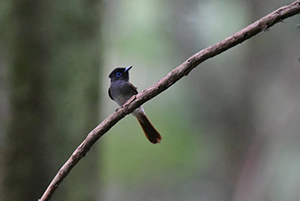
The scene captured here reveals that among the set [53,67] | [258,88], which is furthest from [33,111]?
[258,88]

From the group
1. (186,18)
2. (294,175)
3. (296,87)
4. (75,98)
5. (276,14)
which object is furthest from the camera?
(186,18)

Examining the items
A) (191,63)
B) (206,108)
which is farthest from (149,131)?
(206,108)

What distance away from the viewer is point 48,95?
102 inches

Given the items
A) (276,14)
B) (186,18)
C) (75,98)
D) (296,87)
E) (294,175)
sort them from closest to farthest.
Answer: (276,14) < (75,98) < (294,175) < (296,87) < (186,18)

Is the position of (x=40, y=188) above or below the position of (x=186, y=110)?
below

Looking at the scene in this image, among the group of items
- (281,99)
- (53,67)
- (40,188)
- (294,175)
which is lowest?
(294,175)

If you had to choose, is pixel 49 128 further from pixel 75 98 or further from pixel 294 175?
pixel 294 175

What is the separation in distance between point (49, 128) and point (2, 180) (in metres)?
0.44

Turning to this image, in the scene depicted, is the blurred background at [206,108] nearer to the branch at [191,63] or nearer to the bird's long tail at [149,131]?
the bird's long tail at [149,131]

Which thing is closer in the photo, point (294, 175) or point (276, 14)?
point (276, 14)

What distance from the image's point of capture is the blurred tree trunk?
251 cm

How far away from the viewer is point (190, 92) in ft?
16.4

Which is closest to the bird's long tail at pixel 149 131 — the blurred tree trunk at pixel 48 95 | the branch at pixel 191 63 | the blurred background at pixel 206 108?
the blurred tree trunk at pixel 48 95

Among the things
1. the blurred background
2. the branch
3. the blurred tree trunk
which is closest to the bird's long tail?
the blurred tree trunk
